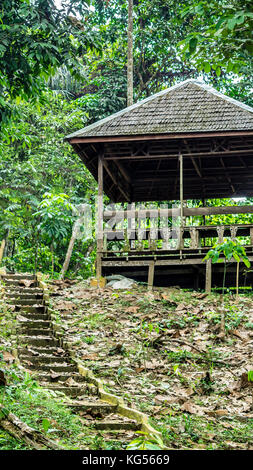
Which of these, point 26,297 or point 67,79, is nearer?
point 26,297

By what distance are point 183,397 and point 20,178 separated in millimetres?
12087

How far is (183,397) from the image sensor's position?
6.89 metres

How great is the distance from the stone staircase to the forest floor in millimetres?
245

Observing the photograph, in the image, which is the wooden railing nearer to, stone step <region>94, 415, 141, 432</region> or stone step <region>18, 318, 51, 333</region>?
stone step <region>18, 318, 51, 333</region>

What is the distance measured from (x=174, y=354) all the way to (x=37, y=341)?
208 centimetres

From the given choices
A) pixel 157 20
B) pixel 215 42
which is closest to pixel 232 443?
pixel 215 42

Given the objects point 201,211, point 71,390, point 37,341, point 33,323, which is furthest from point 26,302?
point 201,211

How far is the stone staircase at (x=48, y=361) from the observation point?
5992 mm

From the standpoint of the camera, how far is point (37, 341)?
8633 mm

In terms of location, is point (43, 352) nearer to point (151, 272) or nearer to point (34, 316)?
→ point (34, 316)

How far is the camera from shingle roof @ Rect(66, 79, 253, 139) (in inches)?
525

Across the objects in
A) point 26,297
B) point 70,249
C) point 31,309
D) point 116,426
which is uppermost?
point 70,249

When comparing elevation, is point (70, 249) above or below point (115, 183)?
below

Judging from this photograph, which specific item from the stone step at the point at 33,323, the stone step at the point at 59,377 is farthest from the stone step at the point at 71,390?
the stone step at the point at 33,323
